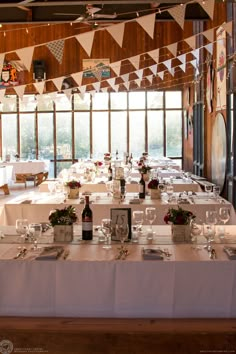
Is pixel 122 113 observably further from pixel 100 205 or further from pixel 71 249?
pixel 71 249

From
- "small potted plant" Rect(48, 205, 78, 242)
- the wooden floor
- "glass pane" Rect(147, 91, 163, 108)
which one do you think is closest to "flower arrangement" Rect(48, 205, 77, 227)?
"small potted plant" Rect(48, 205, 78, 242)

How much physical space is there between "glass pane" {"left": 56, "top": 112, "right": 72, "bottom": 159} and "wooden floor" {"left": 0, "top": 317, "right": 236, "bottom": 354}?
14.2m

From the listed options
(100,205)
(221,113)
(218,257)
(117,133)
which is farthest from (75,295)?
(117,133)

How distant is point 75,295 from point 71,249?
14.9 inches

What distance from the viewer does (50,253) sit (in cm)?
342

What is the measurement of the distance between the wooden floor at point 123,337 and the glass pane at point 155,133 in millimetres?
14028

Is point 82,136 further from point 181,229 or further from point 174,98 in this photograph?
point 181,229

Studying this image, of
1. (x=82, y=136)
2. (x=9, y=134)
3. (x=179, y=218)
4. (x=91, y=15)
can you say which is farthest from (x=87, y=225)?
(x=9, y=134)

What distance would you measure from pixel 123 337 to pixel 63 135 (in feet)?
47.4

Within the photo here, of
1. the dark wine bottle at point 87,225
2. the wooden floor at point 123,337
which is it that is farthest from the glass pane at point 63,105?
the wooden floor at point 123,337

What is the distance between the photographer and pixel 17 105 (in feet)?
56.6

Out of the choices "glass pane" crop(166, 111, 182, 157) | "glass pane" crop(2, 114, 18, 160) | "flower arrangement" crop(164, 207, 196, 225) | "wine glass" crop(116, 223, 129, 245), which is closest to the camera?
"wine glass" crop(116, 223, 129, 245)

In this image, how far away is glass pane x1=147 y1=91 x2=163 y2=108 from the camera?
16.9m

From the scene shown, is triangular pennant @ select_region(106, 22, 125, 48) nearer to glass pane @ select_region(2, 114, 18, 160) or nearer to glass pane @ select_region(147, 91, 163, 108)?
glass pane @ select_region(147, 91, 163, 108)
